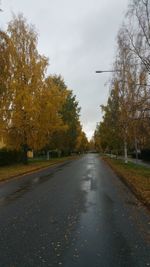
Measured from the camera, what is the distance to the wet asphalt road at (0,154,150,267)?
5594 mm

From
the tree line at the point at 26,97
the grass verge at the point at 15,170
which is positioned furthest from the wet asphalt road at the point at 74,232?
the tree line at the point at 26,97

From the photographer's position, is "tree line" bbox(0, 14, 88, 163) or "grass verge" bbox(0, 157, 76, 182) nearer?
"grass verge" bbox(0, 157, 76, 182)

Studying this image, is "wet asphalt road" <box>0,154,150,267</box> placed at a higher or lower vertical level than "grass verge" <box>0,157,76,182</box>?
lower

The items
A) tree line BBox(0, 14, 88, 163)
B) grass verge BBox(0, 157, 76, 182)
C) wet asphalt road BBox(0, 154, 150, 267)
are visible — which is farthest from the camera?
tree line BBox(0, 14, 88, 163)

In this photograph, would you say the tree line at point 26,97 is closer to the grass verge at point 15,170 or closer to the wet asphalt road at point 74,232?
the grass verge at point 15,170

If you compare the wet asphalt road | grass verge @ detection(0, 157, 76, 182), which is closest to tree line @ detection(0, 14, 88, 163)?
grass verge @ detection(0, 157, 76, 182)

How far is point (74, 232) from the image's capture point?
Answer: 7.44 metres

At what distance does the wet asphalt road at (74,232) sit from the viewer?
18.4 feet

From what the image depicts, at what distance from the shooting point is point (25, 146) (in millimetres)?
40344

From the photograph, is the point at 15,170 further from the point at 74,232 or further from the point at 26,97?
the point at 74,232

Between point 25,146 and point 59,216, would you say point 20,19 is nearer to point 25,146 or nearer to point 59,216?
point 25,146

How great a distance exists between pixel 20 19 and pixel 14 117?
1264 cm

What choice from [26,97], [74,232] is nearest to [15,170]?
[26,97]

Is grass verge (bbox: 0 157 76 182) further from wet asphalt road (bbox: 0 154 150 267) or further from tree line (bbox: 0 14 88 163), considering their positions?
wet asphalt road (bbox: 0 154 150 267)
